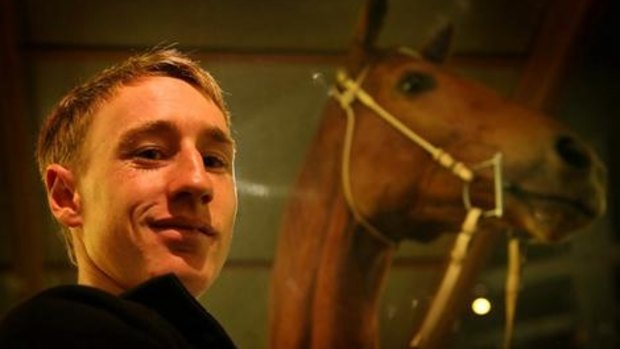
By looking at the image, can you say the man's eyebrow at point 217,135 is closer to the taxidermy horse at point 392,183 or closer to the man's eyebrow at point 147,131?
the man's eyebrow at point 147,131

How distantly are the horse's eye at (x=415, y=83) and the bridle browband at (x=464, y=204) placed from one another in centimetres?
4

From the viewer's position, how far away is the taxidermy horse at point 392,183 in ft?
3.12

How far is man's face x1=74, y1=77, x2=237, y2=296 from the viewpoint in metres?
0.49

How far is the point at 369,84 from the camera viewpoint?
1000 mm

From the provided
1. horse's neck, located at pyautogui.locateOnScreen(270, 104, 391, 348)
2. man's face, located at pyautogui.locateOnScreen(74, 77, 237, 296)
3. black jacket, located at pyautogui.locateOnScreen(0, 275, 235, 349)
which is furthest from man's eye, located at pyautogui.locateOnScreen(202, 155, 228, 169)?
horse's neck, located at pyautogui.locateOnScreen(270, 104, 391, 348)

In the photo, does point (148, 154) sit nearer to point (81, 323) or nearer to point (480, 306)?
point (81, 323)

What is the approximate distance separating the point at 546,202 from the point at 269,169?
1.13 feet

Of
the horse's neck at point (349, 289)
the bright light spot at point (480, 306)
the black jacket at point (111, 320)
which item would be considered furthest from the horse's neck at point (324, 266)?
the black jacket at point (111, 320)

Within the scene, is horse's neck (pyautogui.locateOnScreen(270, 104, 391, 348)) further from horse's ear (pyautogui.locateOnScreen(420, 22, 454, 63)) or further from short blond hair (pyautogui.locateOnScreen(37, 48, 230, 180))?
short blond hair (pyautogui.locateOnScreen(37, 48, 230, 180))

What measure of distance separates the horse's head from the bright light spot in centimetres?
10

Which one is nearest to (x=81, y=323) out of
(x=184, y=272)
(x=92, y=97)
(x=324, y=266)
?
(x=184, y=272)

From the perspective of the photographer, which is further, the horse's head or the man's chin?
the horse's head

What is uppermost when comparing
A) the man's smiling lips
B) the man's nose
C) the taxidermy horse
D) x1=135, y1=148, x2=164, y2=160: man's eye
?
the taxidermy horse

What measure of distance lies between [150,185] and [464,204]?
0.55m
